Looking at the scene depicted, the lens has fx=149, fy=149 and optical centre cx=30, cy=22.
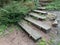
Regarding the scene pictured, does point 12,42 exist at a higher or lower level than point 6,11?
lower

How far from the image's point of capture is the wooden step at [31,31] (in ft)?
15.4

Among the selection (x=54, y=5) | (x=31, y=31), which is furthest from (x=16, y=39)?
(x=54, y=5)

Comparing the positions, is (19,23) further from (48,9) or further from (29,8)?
(48,9)

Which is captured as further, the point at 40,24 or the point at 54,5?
the point at 54,5

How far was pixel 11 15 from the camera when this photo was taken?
5812 mm

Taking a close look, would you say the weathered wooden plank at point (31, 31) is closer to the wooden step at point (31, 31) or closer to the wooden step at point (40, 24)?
the wooden step at point (31, 31)

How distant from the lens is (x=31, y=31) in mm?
5086

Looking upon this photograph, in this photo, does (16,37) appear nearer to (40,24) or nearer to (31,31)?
(31,31)

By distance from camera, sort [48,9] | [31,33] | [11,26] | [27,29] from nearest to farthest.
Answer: [31,33]
[27,29]
[11,26]
[48,9]

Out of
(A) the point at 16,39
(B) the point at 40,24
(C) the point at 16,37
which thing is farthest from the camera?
(B) the point at 40,24

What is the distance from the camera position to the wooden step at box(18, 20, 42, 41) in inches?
185

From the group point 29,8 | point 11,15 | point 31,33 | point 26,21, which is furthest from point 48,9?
point 31,33

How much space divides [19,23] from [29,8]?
1352 millimetres

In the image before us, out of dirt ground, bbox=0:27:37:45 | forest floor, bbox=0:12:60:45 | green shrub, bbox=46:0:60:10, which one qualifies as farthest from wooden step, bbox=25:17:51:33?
green shrub, bbox=46:0:60:10
